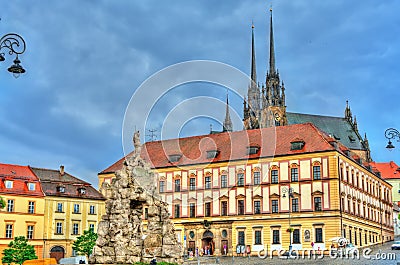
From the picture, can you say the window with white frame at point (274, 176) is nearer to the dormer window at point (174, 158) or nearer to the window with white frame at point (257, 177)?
the window with white frame at point (257, 177)

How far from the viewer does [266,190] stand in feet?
230

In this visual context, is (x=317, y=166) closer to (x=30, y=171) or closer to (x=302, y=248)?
(x=302, y=248)

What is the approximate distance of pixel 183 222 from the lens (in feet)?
247

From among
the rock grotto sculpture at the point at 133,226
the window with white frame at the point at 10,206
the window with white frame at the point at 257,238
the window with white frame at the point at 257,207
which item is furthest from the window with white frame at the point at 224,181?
the rock grotto sculpture at the point at 133,226

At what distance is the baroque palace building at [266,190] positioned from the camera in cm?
6625

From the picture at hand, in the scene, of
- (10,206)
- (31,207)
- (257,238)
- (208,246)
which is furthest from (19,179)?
(257,238)

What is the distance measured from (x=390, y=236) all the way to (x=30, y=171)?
5536 centimetres

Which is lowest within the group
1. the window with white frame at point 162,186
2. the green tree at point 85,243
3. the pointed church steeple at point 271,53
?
the green tree at point 85,243

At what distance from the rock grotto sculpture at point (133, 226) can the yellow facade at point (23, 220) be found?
2819cm

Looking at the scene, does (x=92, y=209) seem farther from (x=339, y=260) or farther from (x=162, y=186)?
(x=339, y=260)

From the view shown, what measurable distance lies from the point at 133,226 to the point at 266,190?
3123 cm

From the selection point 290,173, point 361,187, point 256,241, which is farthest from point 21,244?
point 361,187

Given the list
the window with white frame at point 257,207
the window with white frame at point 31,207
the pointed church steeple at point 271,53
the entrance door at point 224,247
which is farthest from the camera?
the pointed church steeple at point 271,53

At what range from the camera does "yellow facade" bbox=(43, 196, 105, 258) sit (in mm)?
70831
